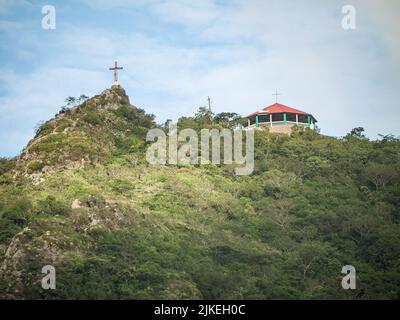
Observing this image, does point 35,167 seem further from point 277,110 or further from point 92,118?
point 277,110

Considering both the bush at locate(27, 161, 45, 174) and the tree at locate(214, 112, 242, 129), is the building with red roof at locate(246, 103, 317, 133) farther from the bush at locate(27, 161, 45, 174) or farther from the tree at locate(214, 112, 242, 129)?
the bush at locate(27, 161, 45, 174)

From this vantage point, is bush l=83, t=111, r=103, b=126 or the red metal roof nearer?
bush l=83, t=111, r=103, b=126

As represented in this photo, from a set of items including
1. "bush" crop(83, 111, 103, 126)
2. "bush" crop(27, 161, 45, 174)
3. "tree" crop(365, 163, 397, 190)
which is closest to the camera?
"bush" crop(27, 161, 45, 174)

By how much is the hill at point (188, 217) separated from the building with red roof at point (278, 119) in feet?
8.27

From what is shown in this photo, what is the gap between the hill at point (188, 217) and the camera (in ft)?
111

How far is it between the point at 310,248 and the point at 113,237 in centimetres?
1126

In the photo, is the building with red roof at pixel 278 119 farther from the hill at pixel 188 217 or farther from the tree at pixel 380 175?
the tree at pixel 380 175

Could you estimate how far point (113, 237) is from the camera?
36.9 metres

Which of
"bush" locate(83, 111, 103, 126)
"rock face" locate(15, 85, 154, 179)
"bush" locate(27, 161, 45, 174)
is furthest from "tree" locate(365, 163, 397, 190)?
"bush" locate(27, 161, 45, 174)

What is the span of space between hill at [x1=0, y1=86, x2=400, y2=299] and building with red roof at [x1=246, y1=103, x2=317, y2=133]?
2522mm

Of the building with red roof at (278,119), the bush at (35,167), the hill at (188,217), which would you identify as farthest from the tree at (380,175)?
the bush at (35,167)

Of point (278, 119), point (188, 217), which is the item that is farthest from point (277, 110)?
point (188, 217)

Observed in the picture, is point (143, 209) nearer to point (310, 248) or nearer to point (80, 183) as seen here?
point (80, 183)

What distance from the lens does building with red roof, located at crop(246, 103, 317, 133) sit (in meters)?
59.9
